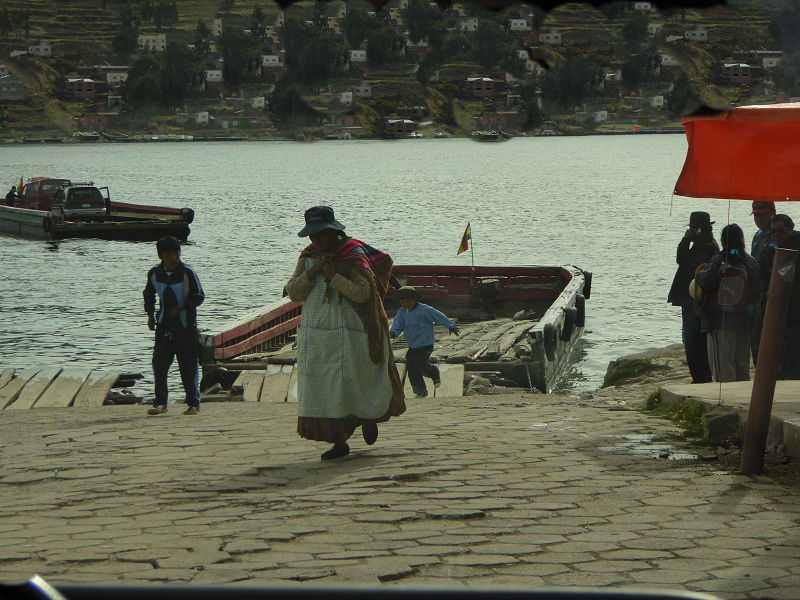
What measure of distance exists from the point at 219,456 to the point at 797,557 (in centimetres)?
469

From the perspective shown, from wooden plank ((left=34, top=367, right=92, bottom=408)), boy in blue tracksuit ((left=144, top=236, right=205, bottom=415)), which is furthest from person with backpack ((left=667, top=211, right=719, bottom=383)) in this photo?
wooden plank ((left=34, top=367, right=92, bottom=408))

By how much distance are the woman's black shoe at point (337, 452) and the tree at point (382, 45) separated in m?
5.96

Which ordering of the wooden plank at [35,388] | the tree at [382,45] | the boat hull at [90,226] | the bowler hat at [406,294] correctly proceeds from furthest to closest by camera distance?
1. the boat hull at [90,226]
2. the wooden plank at [35,388]
3. the bowler hat at [406,294]
4. the tree at [382,45]

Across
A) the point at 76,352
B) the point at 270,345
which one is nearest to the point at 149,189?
the point at 76,352

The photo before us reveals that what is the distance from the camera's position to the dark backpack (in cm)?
1041

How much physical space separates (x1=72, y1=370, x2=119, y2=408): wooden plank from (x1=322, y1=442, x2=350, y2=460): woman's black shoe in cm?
607

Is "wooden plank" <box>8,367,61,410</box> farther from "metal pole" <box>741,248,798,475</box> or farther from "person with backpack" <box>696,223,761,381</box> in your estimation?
"metal pole" <box>741,248,798,475</box>

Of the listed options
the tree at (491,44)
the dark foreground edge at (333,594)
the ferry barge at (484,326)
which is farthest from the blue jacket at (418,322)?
the dark foreground edge at (333,594)

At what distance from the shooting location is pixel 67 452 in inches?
364

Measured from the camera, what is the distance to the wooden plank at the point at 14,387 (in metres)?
13.6

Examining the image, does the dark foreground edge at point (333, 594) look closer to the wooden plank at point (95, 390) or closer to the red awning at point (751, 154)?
the red awning at point (751, 154)

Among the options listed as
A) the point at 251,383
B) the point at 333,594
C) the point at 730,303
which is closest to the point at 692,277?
the point at 730,303

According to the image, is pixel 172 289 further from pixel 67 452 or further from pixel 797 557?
pixel 797 557

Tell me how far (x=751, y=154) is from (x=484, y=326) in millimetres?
14363
